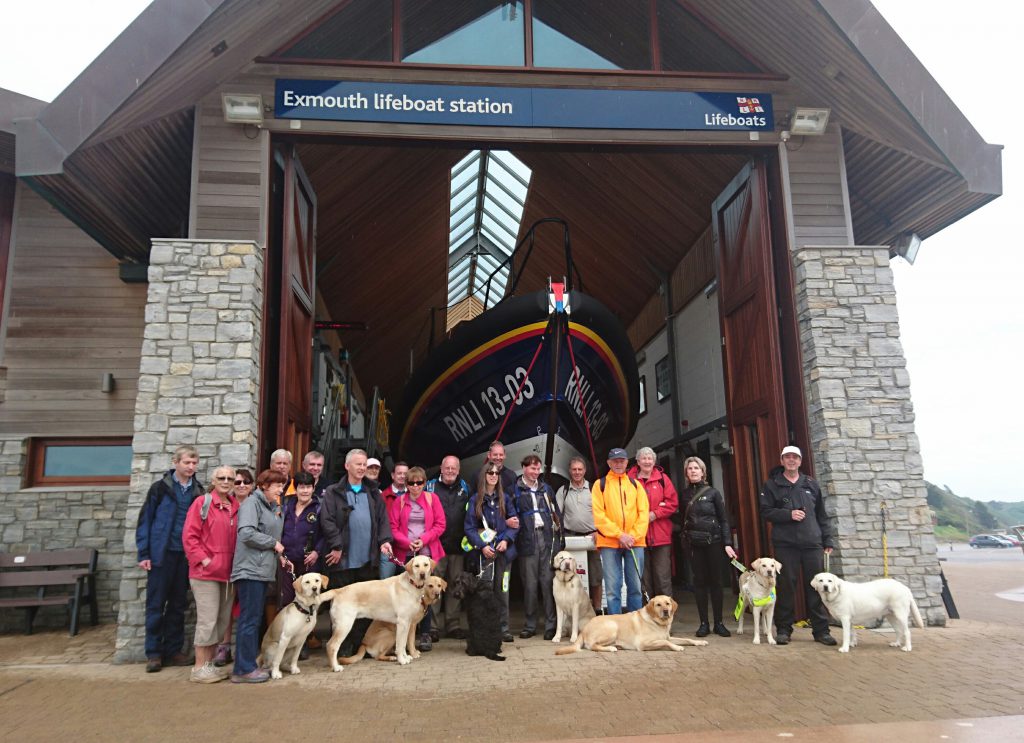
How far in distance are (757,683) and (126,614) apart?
14.1 feet

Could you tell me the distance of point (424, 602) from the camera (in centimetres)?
493

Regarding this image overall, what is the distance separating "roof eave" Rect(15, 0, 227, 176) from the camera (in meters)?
5.48

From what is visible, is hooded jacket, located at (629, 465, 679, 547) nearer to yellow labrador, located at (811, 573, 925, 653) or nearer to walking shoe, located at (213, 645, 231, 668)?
yellow labrador, located at (811, 573, 925, 653)

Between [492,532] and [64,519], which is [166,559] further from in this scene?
[64,519]

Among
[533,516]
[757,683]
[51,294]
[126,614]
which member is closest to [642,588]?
[533,516]

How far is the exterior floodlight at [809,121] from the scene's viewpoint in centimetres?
681

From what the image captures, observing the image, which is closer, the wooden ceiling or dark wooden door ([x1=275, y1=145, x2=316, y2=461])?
dark wooden door ([x1=275, y1=145, x2=316, y2=461])

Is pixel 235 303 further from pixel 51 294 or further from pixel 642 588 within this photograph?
pixel 642 588

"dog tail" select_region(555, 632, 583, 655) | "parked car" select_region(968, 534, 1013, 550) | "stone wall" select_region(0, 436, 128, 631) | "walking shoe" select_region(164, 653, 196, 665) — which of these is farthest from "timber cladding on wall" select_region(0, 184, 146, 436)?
"parked car" select_region(968, 534, 1013, 550)

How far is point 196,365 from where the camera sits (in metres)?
5.93

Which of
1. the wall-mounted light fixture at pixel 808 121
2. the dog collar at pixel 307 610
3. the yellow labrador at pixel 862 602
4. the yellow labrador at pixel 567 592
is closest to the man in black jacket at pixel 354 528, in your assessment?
the dog collar at pixel 307 610

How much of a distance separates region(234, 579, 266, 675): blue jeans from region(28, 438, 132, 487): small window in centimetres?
402

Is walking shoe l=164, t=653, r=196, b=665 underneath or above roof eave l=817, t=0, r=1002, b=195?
underneath

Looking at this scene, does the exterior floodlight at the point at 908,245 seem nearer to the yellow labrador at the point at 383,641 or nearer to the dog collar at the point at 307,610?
the yellow labrador at the point at 383,641
